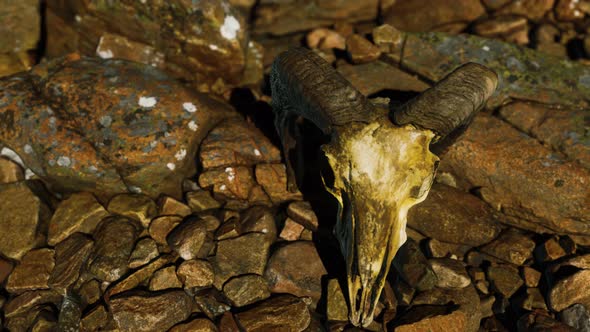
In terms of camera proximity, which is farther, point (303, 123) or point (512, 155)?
point (303, 123)

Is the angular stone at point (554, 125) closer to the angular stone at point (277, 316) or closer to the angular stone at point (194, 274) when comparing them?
the angular stone at point (277, 316)

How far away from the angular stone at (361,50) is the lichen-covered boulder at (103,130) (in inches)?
A: 105

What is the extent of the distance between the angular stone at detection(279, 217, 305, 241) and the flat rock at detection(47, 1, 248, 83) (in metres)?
3.35

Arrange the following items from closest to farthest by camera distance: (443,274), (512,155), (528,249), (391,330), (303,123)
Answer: (391,330), (443,274), (528,249), (512,155), (303,123)

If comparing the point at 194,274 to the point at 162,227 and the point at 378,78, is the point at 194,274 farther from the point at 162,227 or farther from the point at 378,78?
the point at 378,78

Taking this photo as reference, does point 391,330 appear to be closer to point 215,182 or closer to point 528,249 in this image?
point 528,249

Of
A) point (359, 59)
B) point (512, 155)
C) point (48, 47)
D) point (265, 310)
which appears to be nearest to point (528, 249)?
point (512, 155)

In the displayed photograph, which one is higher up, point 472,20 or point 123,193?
point 472,20

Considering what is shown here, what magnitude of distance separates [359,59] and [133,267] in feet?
15.7

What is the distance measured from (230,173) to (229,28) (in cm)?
283

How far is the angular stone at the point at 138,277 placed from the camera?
5.12m

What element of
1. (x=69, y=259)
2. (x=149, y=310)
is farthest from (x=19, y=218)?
(x=149, y=310)

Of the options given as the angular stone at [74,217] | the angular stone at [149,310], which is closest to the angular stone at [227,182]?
the angular stone at [74,217]

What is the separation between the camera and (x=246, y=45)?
26.1 feet
